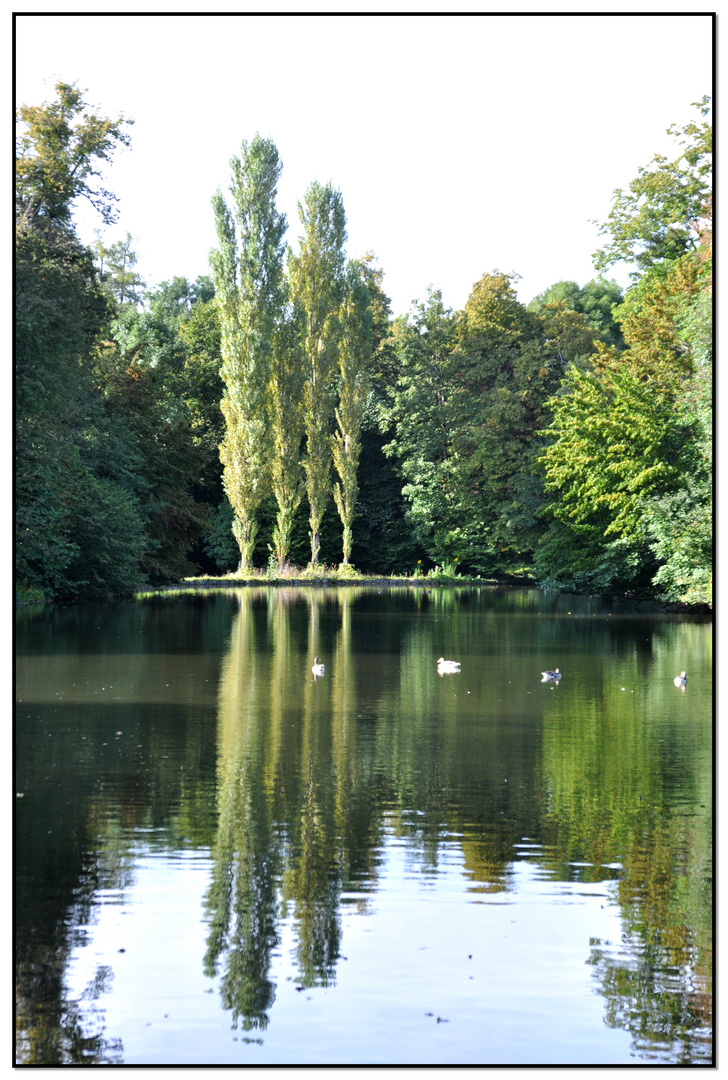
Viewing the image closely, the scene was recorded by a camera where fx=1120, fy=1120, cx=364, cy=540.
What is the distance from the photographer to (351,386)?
56062mm

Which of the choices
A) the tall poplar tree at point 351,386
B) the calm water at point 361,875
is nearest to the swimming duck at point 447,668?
the calm water at point 361,875

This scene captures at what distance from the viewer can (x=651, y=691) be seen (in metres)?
17.2

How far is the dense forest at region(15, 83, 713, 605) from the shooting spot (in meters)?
23.6

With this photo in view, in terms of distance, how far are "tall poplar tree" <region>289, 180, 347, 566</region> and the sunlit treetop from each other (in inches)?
1095

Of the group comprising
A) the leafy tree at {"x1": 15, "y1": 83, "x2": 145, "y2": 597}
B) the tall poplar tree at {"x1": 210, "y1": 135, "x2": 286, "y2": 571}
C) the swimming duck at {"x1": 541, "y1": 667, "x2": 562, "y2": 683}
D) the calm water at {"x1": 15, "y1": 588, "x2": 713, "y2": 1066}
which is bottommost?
the calm water at {"x1": 15, "y1": 588, "x2": 713, "y2": 1066}

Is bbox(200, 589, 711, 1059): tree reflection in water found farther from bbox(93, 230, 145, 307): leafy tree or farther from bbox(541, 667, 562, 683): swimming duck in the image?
bbox(93, 230, 145, 307): leafy tree

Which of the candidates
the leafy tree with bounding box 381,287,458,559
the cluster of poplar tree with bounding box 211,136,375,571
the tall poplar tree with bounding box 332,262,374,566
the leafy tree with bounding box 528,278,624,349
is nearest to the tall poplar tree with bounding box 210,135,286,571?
the cluster of poplar tree with bounding box 211,136,375,571

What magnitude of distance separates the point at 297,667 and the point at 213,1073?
14736 mm

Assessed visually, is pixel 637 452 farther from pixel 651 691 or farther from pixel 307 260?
pixel 307 260

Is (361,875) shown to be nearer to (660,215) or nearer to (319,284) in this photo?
(660,215)

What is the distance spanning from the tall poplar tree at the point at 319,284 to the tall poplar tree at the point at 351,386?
1.07m

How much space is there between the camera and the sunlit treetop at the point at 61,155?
21844 millimetres

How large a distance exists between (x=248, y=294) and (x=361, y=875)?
150 feet
